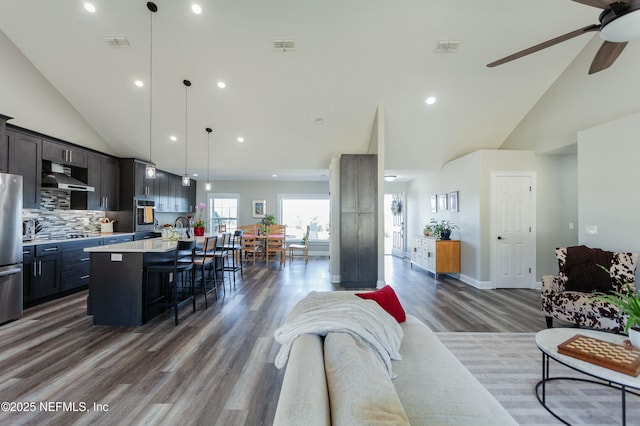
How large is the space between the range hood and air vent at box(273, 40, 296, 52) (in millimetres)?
4204

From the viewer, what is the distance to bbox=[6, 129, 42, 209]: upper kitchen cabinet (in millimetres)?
3887

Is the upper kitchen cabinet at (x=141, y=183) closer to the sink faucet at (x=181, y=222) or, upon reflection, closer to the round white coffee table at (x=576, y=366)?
the sink faucet at (x=181, y=222)

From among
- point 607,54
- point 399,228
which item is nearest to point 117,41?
point 607,54

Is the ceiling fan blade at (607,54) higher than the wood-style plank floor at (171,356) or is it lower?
higher

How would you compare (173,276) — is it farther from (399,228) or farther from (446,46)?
(399,228)

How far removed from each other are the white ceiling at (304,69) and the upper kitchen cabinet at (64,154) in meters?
0.65

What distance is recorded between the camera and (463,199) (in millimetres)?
5500

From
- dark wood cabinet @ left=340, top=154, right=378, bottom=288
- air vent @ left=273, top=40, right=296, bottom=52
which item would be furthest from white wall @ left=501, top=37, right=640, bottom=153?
air vent @ left=273, top=40, right=296, bottom=52

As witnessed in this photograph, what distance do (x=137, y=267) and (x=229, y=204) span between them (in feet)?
19.4

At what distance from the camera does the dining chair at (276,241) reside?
23.9 feet

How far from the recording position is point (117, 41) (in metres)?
3.75

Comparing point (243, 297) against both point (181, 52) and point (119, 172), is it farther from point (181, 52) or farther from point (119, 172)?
point (119, 172)

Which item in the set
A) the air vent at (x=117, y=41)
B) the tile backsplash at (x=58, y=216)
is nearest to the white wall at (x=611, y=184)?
the air vent at (x=117, y=41)

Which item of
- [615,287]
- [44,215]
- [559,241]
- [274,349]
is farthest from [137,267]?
[559,241]
